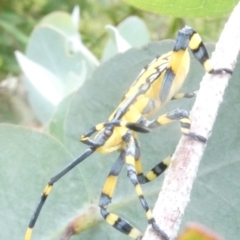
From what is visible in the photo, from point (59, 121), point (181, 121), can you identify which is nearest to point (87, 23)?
point (59, 121)

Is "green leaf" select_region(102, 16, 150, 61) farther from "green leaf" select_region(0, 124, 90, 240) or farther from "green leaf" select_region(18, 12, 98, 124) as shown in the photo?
"green leaf" select_region(0, 124, 90, 240)

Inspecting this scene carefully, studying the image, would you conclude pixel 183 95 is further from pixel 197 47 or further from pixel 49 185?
pixel 49 185

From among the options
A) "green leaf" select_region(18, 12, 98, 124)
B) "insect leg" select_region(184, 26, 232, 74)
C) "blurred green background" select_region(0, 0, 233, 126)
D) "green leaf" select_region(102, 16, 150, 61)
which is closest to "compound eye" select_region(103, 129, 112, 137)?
"insect leg" select_region(184, 26, 232, 74)

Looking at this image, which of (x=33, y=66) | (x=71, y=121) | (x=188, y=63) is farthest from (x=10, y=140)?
(x=33, y=66)

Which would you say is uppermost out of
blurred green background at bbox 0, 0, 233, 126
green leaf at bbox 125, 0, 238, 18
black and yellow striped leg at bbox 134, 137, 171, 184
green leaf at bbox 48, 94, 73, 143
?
blurred green background at bbox 0, 0, 233, 126

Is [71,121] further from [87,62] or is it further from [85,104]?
[87,62]

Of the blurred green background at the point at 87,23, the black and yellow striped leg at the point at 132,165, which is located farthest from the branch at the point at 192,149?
the blurred green background at the point at 87,23
